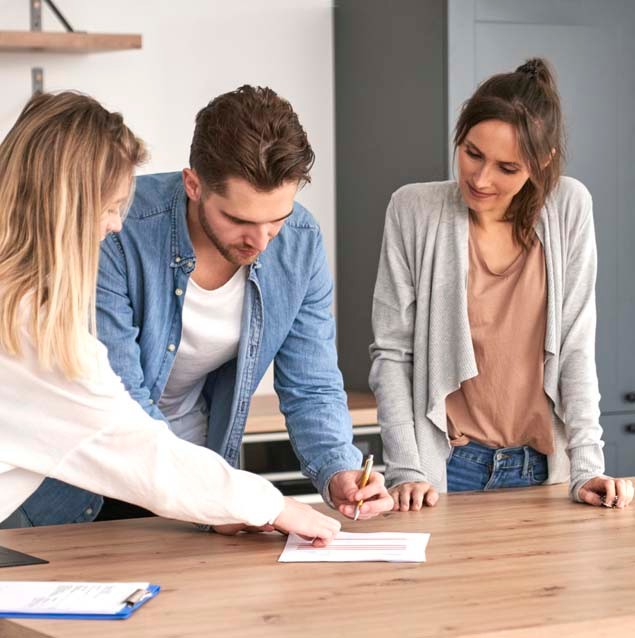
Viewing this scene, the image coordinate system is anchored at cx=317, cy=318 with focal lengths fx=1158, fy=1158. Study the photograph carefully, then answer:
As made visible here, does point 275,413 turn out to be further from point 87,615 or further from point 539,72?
point 87,615

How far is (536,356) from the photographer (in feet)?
7.88

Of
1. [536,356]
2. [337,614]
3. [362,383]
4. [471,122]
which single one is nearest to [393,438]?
[536,356]

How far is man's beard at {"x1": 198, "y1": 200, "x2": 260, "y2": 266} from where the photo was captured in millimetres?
2000

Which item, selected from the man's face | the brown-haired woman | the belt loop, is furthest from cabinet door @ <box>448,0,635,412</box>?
Result: the man's face

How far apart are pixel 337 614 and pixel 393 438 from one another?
32.6 inches

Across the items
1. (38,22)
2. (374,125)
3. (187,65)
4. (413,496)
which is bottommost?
(413,496)

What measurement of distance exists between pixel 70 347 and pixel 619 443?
8.24 feet

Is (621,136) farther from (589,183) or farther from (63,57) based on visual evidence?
(63,57)

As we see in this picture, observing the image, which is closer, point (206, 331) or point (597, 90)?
point (206, 331)

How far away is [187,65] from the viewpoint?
3885 mm

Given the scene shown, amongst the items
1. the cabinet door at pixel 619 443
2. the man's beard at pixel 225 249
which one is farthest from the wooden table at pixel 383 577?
the cabinet door at pixel 619 443

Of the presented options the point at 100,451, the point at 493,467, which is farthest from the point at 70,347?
the point at 493,467

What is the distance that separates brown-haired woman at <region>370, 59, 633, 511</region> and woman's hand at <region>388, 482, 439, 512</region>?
10 cm

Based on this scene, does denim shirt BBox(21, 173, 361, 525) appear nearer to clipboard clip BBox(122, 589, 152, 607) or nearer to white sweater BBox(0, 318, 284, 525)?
white sweater BBox(0, 318, 284, 525)
